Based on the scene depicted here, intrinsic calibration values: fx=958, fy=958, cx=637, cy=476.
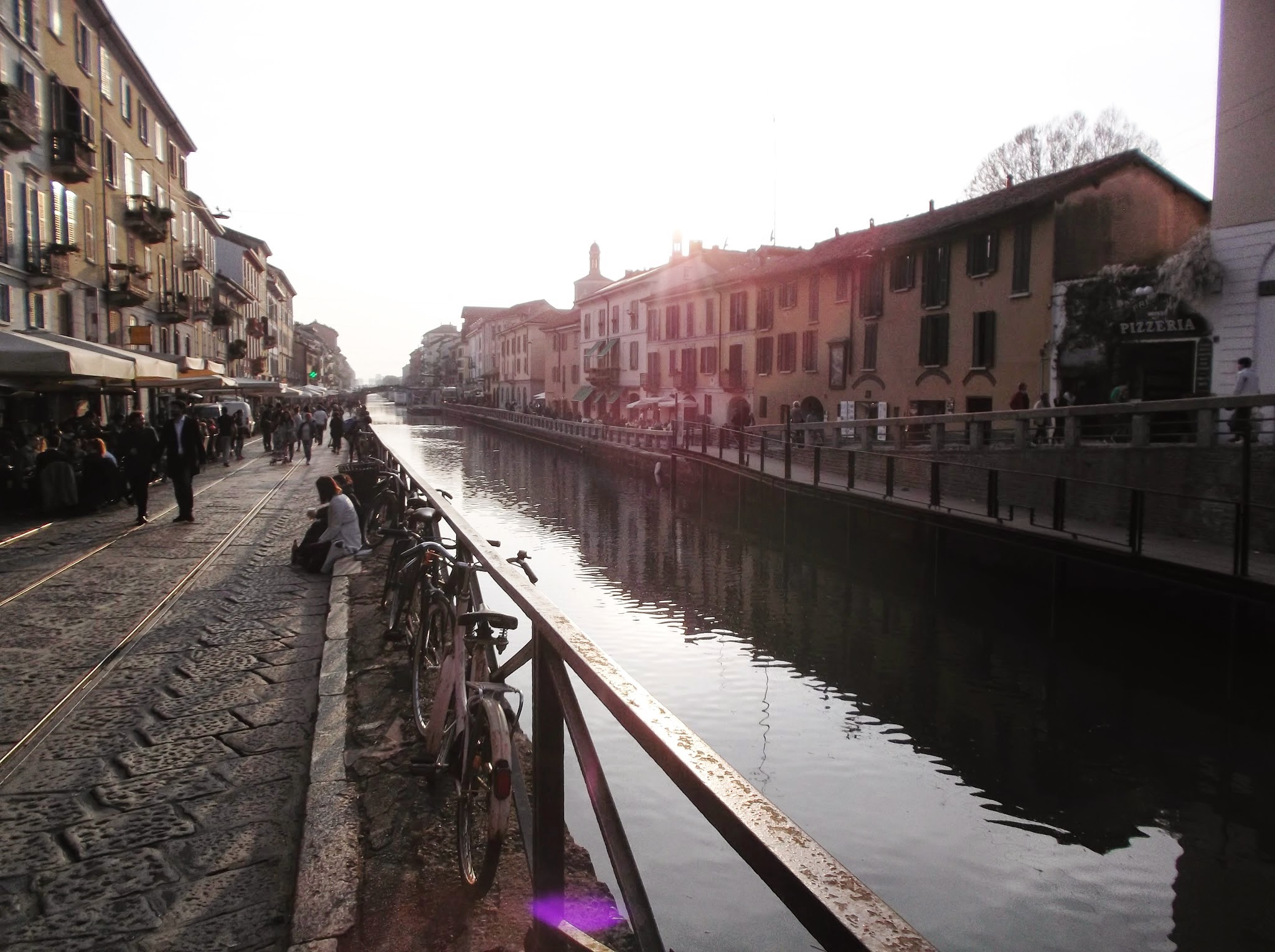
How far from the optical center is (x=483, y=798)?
3281 millimetres

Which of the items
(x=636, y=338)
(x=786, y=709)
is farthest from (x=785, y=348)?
(x=786, y=709)

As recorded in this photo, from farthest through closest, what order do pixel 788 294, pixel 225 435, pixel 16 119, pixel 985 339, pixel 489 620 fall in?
pixel 788 294
pixel 225 435
pixel 985 339
pixel 16 119
pixel 489 620

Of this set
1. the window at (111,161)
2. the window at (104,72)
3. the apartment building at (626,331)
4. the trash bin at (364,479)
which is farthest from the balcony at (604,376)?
the trash bin at (364,479)

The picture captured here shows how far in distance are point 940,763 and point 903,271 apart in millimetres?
23496

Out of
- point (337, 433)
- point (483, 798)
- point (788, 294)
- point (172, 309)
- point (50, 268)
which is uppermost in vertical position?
point (788, 294)

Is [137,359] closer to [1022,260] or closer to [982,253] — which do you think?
[1022,260]

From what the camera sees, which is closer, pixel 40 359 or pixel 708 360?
pixel 40 359

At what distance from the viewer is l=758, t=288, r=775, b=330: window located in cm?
3791

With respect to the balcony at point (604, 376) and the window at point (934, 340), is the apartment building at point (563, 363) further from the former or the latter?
the window at point (934, 340)

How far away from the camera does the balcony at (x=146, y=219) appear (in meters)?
28.5

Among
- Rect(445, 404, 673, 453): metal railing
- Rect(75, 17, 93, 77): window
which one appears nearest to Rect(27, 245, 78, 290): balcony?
Rect(75, 17, 93, 77): window

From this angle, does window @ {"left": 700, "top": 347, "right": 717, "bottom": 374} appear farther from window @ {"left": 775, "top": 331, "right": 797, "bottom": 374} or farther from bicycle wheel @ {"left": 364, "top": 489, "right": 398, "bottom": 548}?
bicycle wheel @ {"left": 364, "top": 489, "right": 398, "bottom": 548}

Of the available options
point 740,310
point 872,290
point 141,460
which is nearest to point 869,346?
point 872,290

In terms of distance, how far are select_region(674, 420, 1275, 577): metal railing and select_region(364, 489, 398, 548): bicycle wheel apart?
8133 mm
